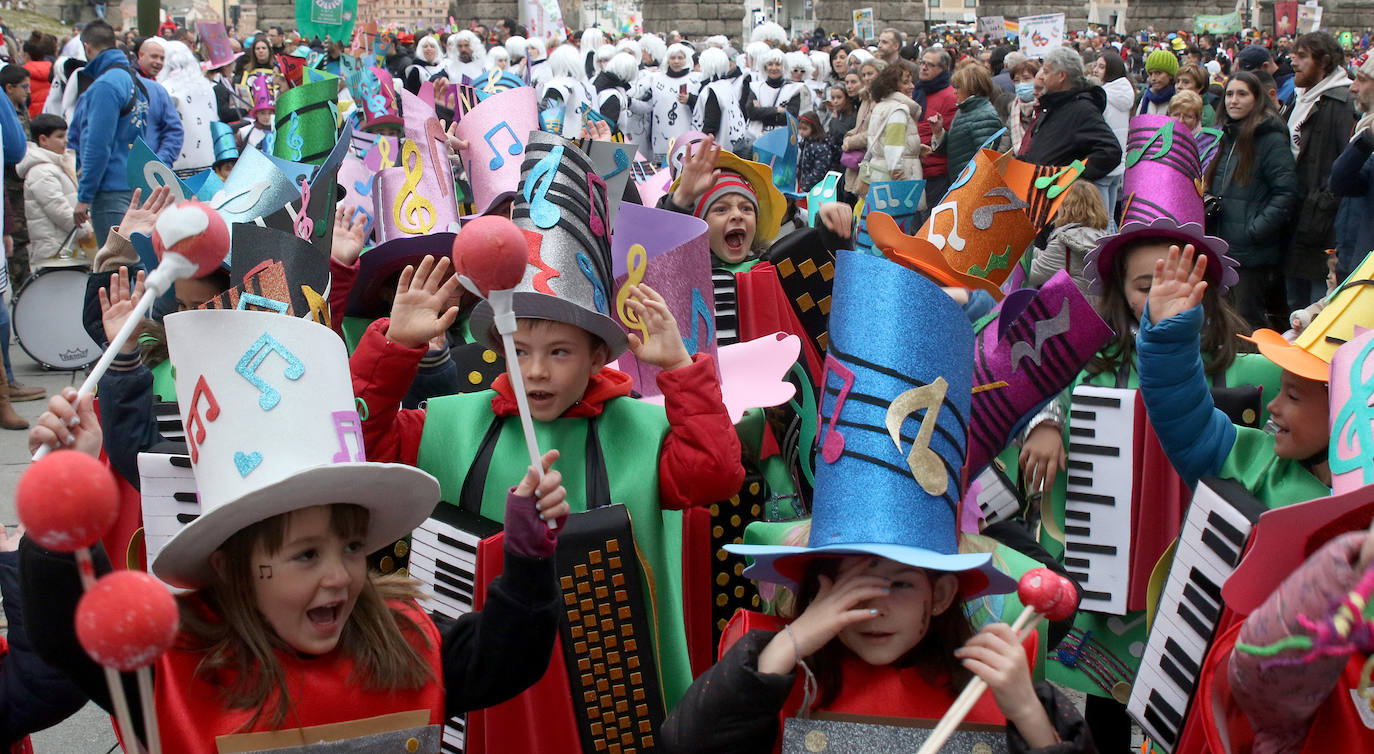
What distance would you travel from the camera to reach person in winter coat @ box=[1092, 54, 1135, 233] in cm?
852

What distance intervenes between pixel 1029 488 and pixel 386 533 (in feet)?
6.55

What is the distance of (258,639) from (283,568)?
0.13 m

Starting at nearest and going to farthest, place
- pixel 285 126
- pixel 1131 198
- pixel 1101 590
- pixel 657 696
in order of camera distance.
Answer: pixel 657 696 → pixel 1101 590 → pixel 1131 198 → pixel 285 126

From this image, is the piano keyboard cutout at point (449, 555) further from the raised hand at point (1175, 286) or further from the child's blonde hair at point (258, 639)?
the raised hand at point (1175, 286)

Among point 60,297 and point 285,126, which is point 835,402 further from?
point 60,297

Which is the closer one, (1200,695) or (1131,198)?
(1200,695)

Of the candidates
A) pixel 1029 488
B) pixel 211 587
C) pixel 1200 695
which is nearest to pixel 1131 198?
pixel 1029 488

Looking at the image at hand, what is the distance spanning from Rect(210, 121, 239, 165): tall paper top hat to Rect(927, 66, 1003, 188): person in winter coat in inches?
231

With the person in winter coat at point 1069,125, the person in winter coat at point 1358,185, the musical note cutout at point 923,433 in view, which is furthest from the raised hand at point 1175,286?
the person in winter coat at point 1069,125

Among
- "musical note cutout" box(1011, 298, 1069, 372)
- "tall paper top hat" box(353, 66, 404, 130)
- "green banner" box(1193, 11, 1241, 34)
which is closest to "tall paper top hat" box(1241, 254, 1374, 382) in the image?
"musical note cutout" box(1011, 298, 1069, 372)

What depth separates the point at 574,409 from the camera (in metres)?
2.99

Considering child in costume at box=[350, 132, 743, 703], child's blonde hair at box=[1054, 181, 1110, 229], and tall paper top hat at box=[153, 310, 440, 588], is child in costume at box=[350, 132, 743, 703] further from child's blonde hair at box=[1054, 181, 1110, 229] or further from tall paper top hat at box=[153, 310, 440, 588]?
child's blonde hair at box=[1054, 181, 1110, 229]

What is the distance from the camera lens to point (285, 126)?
663cm

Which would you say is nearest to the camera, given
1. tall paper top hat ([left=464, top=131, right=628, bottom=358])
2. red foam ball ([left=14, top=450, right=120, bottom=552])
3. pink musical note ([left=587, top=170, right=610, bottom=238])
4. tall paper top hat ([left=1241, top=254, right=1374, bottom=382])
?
red foam ball ([left=14, top=450, right=120, bottom=552])
